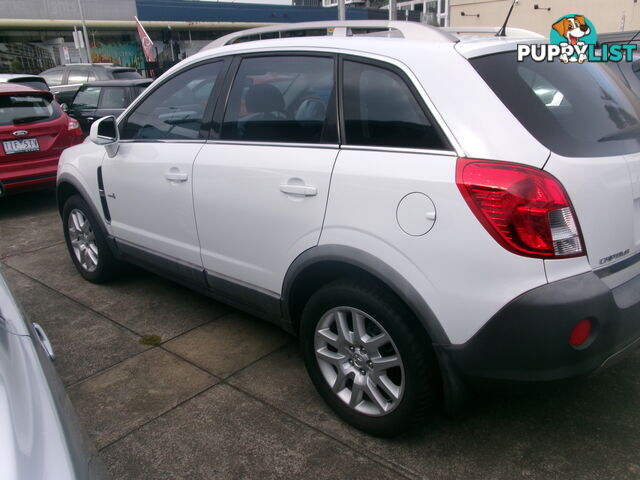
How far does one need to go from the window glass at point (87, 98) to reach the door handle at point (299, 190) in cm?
749

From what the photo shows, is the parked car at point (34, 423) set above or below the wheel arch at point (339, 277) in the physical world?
above

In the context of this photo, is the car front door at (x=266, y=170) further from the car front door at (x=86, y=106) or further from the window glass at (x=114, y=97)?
the car front door at (x=86, y=106)

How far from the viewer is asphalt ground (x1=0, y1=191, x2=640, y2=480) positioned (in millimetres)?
2404

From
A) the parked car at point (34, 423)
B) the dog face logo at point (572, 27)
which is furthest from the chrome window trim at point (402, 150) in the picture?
the dog face logo at point (572, 27)

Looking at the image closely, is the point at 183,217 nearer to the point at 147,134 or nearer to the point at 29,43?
the point at 147,134

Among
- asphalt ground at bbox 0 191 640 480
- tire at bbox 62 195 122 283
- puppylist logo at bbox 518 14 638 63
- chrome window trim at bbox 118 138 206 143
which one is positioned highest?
puppylist logo at bbox 518 14 638 63

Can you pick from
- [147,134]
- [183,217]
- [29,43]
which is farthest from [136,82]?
[29,43]

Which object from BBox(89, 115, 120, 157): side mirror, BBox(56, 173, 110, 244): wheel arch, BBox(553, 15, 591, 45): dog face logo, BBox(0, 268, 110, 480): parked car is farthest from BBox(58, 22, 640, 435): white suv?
BBox(553, 15, 591, 45): dog face logo

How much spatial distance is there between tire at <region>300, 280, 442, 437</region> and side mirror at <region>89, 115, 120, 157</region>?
1973 millimetres

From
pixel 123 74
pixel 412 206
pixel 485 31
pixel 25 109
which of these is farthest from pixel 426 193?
pixel 123 74

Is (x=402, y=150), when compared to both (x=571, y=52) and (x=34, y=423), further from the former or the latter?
(x=34, y=423)

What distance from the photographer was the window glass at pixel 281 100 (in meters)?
2.70

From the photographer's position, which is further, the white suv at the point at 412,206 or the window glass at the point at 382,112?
the window glass at the point at 382,112

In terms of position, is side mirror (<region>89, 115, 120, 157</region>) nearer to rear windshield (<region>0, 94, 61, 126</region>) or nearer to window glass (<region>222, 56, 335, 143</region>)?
window glass (<region>222, 56, 335, 143</region>)
